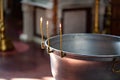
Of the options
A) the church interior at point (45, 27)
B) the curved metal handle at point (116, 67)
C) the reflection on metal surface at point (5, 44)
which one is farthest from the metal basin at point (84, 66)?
the reflection on metal surface at point (5, 44)

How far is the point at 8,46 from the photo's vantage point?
13.2 feet

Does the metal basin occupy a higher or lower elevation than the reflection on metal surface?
higher

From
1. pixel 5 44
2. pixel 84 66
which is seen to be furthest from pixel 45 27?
pixel 84 66

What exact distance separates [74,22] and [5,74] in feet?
4.84

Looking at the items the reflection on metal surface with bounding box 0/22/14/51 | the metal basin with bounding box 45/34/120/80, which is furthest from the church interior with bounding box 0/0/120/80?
the metal basin with bounding box 45/34/120/80

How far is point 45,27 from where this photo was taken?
4.11m

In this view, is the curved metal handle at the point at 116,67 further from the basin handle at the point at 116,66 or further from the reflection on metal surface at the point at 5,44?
the reflection on metal surface at the point at 5,44

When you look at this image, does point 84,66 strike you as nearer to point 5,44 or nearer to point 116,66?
point 116,66

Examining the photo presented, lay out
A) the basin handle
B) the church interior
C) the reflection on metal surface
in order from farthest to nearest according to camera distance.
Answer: the reflection on metal surface → the church interior → the basin handle

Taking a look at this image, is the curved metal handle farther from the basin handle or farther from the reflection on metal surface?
the reflection on metal surface

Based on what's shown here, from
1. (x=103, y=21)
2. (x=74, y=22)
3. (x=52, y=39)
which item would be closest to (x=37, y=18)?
(x=74, y=22)

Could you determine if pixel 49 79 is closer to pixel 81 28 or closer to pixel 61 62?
pixel 81 28

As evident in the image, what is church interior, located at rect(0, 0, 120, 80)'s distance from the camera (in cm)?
336

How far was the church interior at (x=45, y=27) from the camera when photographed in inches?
132
